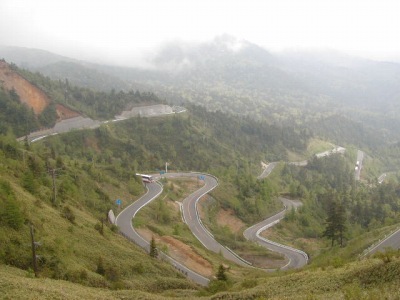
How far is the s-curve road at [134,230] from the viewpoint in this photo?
50781 millimetres

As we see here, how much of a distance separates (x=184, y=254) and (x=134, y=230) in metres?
8.77

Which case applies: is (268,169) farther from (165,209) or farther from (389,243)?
(389,243)

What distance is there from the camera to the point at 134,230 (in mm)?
61344

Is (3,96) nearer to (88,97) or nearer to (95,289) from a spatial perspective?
(88,97)

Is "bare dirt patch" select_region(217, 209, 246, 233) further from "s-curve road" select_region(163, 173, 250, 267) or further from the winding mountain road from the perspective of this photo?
"s-curve road" select_region(163, 173, 250, 267)

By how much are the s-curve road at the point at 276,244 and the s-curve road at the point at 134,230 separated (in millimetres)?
18702

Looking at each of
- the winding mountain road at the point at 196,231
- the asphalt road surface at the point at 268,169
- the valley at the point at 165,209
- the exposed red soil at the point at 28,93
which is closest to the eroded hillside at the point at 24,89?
the exposed red soil at the point at 28,93

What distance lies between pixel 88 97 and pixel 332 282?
455ft

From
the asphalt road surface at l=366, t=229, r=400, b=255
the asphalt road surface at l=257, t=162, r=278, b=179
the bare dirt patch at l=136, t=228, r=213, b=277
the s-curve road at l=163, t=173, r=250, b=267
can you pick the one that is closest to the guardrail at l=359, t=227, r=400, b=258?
the asphalt road surface at l=366, t=229, r=400, b=255

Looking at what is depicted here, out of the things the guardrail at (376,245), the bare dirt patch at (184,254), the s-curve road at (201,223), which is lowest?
the s-curve road at (201,223)

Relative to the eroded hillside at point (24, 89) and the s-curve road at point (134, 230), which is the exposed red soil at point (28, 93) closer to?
the eroded hillside at point (24, 89)

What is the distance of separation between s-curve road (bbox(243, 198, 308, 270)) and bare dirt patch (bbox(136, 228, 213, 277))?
1492 centimetres

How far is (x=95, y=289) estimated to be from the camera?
32.3 metres

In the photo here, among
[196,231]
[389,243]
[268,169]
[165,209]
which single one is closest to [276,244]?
[196,231]
